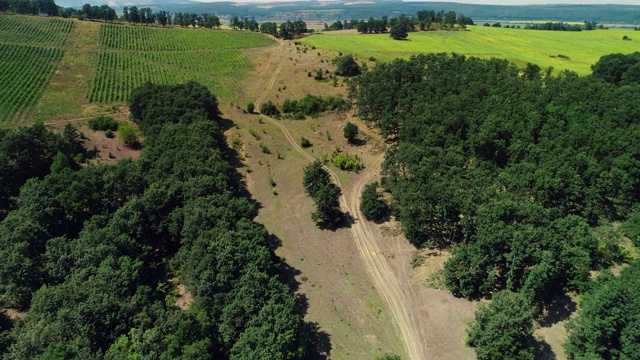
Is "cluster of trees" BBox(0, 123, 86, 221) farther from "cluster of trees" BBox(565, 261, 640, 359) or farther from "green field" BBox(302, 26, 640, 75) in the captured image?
"green field" BBox(302, 26, 640, 75)

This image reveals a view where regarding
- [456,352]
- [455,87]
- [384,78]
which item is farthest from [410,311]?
[384,78]

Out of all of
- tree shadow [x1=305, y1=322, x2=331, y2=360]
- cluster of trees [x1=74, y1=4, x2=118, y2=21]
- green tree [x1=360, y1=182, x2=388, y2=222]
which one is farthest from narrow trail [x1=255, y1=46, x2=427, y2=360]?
cluster of trees [x1=74, y1=4, x2=118, y2=21]

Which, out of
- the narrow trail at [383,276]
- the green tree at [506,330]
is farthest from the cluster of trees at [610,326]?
the narrow trail at [383,276]

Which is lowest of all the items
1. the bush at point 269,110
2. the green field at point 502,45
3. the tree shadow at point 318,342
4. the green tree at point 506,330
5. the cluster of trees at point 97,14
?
the tree shadow at point 318,342

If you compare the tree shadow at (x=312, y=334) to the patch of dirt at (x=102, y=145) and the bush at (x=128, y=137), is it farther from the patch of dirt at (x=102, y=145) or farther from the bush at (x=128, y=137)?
the bush at (x=128, y=137)

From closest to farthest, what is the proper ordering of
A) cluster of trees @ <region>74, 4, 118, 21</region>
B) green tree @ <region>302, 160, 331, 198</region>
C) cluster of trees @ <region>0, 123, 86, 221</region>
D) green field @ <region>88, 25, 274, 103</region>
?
cluster of trees @ <region>0, 123, 86, 221</region>
green tree @ <region>302, 160, 331, 198</region>
green field @ <region>88, 25, 274, 103</region>
cluster of trees @ <region>74, 4, 118, 21</region>

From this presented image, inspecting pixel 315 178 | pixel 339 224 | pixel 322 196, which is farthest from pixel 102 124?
pixel 339 224
